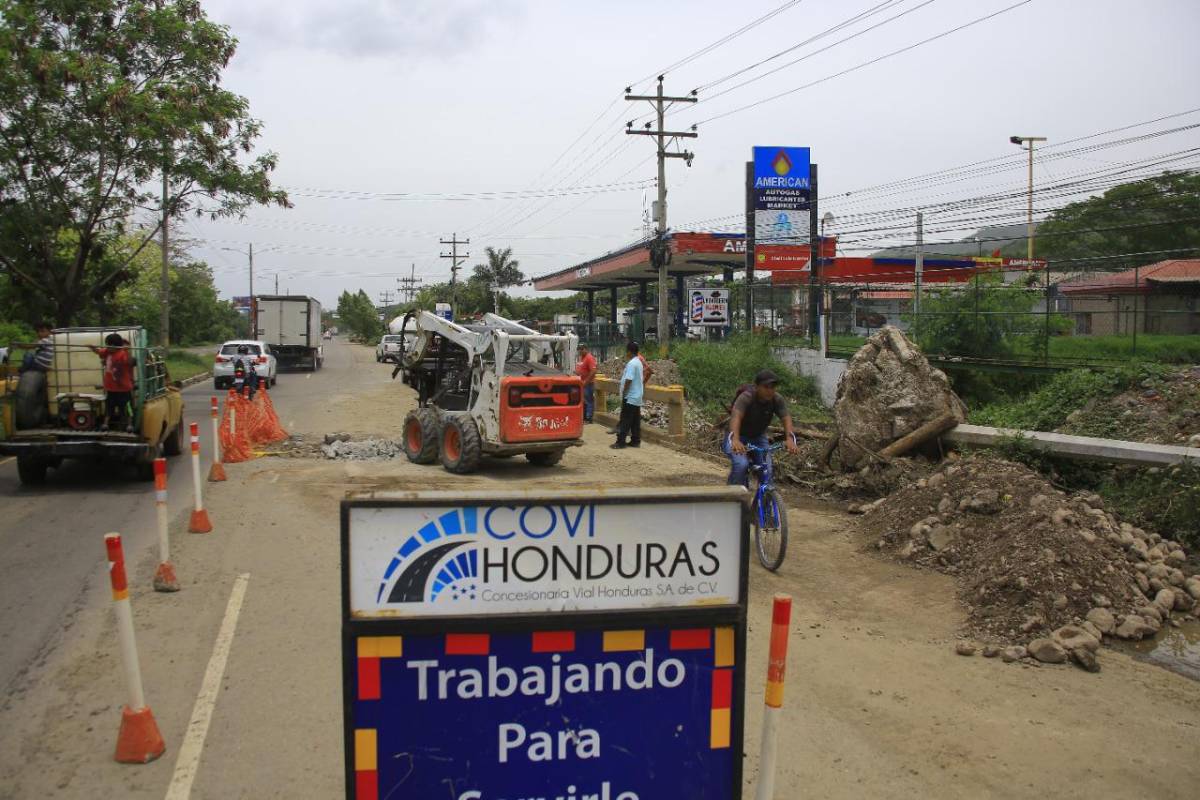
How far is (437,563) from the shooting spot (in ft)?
9.50

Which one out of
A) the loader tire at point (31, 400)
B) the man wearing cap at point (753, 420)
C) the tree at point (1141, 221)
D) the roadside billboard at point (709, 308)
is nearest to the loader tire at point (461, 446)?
the loader tire at point (31, 400)

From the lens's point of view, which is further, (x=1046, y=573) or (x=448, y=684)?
(x=1046, y=573)

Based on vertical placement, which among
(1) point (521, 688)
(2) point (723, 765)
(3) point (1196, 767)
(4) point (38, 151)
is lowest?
(3) point (1196, 767)

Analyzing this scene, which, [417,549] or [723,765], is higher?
[417,549]

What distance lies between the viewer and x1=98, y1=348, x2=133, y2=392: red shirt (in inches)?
491

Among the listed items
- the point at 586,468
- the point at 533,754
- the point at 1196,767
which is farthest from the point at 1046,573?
the point at 586,468

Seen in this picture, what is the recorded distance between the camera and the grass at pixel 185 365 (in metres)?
38.5

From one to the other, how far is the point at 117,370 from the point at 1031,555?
1102 centimetres

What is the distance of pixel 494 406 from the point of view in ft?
45.2

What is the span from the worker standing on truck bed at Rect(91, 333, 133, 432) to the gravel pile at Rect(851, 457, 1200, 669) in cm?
952

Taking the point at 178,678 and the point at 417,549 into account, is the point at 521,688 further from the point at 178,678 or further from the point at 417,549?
the point at 178,678

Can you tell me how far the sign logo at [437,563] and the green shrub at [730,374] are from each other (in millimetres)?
19129

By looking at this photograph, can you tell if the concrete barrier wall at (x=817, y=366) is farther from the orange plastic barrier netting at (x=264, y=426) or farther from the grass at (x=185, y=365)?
the grass at (x=185, y=365)

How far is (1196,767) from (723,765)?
3.25 metres
